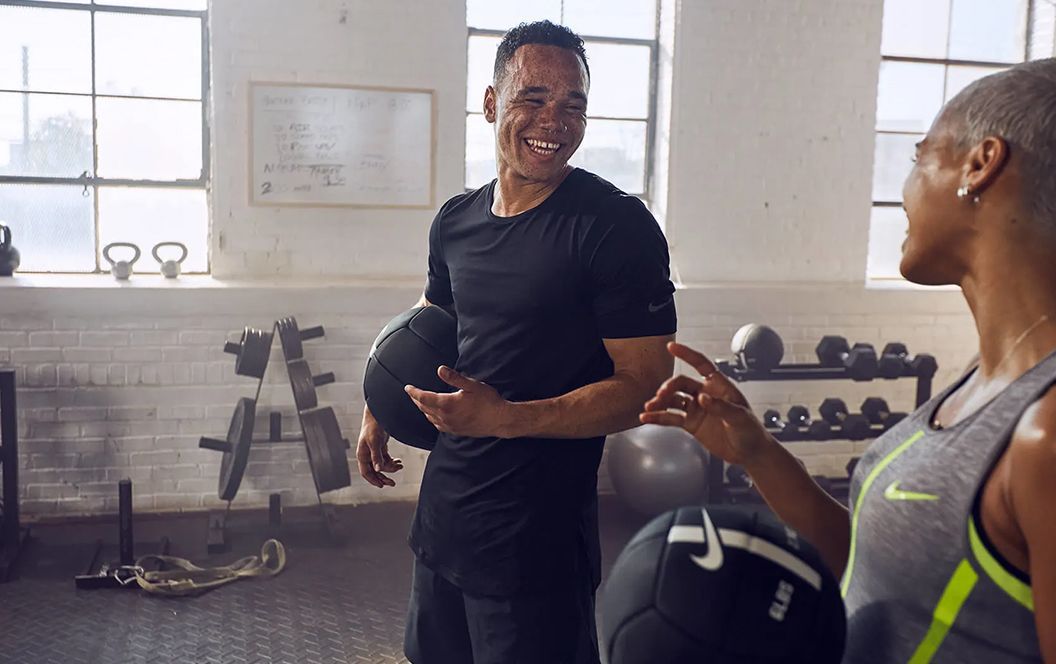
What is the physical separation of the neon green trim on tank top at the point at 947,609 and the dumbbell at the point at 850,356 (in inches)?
135

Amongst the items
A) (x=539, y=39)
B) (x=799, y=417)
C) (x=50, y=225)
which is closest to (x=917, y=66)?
(x=799, y=417)

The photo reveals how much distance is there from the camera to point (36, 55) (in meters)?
3.97

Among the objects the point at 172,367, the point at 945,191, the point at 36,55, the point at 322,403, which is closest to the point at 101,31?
the point at 36,55

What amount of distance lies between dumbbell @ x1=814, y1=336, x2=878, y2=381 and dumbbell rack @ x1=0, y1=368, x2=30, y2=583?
3.27m

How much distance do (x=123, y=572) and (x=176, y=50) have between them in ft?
7.02

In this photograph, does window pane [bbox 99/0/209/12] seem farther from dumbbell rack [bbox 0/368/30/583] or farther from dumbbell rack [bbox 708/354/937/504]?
dumbbell rack [bbox 708/354/937/504]

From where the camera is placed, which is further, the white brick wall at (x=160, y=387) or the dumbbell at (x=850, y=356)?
the dumbbell at (x=850, y=356)

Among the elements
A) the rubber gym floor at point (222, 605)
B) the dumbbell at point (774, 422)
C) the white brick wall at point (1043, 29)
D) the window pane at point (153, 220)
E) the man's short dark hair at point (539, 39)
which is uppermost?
the white brick wall at point (1043, 29)

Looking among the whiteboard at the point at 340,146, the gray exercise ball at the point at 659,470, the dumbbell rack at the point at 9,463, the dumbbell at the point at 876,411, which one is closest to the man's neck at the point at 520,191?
the gray exercise ball at the point at 659,470

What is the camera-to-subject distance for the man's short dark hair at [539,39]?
1730 mm

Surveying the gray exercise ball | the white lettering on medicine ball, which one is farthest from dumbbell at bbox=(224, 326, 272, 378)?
the white lettering on medicine ball

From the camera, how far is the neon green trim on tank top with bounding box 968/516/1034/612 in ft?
2.76

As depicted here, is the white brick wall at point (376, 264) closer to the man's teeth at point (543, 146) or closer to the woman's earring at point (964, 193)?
the man's teeth at point (543, 146)

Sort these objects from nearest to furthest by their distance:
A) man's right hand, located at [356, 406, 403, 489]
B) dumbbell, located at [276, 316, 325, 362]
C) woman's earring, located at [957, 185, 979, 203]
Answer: woman's earring, located at [957, 185, 979, 203] → man's right hand, located at [356, 406, 403, 489] → dumbbell, located at [276, 316, 325, 362]
